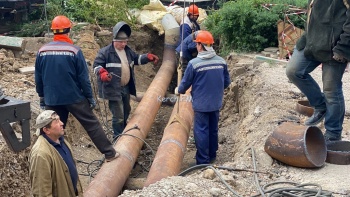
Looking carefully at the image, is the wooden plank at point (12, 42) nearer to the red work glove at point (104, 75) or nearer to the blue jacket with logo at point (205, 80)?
the red work glove at point (104, 75)

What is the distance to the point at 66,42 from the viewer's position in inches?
278

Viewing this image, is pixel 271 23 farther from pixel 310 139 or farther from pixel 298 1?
pixel 310 139

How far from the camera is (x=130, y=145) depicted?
7.61 meters

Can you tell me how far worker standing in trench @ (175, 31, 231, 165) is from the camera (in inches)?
293

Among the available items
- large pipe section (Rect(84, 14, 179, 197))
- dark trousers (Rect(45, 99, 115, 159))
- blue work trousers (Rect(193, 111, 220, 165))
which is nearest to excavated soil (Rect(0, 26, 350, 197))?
blue work trousers (Rect(193, 111, 220, 165))

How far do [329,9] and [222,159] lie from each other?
320cm

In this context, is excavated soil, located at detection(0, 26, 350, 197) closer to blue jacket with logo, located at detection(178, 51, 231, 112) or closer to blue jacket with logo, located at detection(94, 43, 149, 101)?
blue jacket with logo, located at detection(178, 51, 231, 112)

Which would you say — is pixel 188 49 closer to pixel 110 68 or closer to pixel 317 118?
pixel 110 68

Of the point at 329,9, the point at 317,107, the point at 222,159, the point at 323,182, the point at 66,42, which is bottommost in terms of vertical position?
the point at 222,159

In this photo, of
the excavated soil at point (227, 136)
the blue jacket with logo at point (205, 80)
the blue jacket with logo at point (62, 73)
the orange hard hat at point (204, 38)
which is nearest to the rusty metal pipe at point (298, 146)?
the excavated soil at point (227, 136)

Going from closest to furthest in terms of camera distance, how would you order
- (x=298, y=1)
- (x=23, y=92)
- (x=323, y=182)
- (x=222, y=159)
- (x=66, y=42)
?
(x=323, y=182), (x=66, y=42), (x=222, y=159), (x=23, y=92), (x=298, y=1)

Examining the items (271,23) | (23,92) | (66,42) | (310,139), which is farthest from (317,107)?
(271,23)

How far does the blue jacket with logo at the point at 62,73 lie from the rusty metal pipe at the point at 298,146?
250 cm

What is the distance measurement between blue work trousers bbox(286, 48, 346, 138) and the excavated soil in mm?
505
